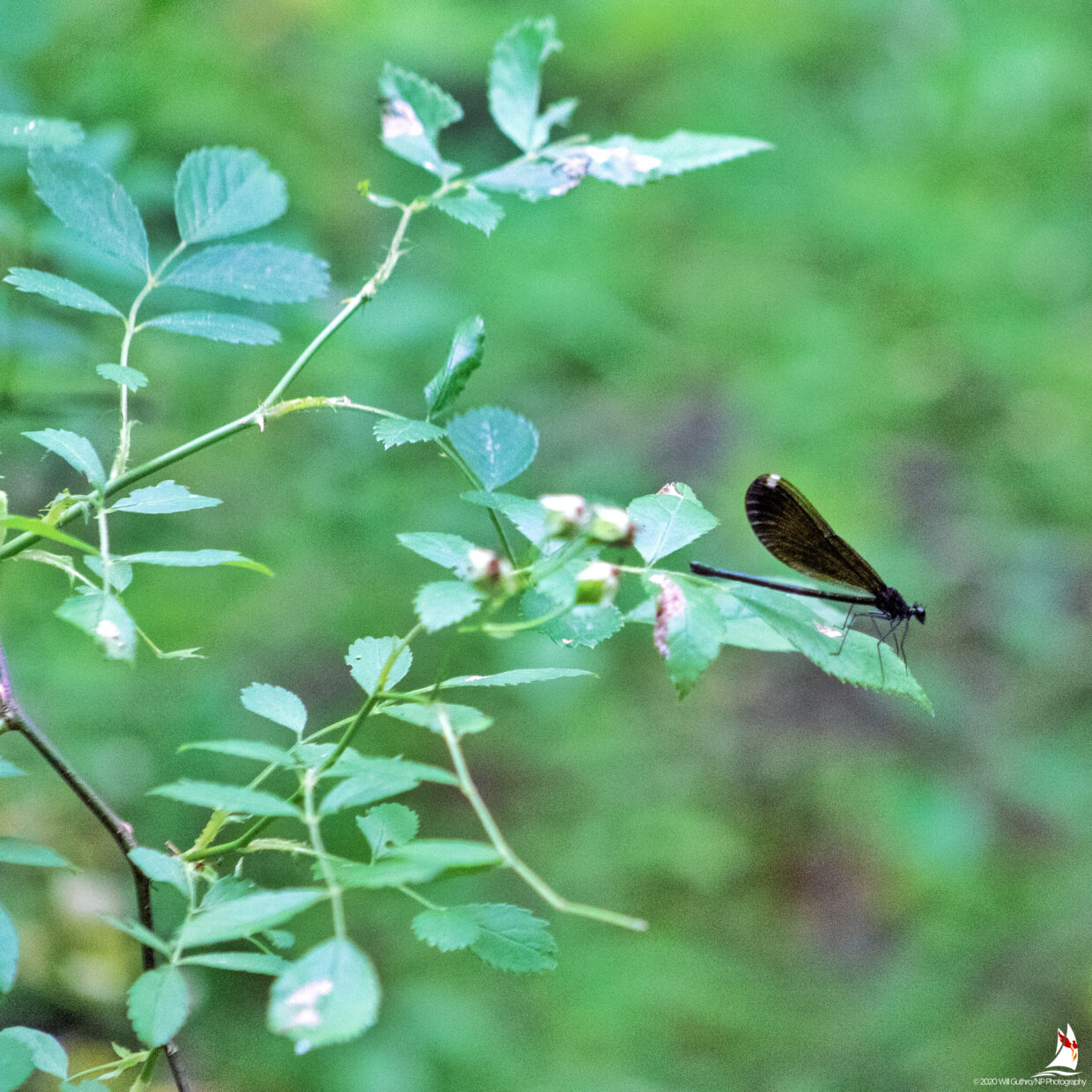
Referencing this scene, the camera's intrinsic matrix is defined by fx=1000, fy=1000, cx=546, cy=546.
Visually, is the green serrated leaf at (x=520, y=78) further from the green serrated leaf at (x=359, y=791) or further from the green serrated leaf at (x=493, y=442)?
the green serrated leaf at (x=359, y=791)

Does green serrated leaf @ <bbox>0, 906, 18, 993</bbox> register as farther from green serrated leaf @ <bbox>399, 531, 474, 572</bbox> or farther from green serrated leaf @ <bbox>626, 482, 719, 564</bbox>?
green serrated leaf @ <bbox>626, 482, 719, 564</bbox>

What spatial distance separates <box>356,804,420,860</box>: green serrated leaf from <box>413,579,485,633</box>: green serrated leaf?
18 cm

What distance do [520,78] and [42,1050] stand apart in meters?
0.74

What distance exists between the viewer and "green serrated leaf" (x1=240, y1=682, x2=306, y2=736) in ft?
1.93

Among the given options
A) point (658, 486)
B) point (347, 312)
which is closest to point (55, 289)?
point (347, 312)

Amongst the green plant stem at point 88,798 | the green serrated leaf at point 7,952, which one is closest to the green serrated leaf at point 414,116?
the green plant stem at point 88,798

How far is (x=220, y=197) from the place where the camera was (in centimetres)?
74

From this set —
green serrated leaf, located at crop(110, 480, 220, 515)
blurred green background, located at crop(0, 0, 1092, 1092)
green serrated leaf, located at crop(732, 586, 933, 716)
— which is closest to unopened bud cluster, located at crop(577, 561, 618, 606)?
green serrated leaf, located at crop(732, 586, 933, 716)

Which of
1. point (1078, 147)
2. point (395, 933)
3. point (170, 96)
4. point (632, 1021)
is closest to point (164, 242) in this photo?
point (170, 96)

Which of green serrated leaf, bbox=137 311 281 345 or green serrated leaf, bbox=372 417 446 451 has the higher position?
green serrated leaf, bbox=137 311 281 345

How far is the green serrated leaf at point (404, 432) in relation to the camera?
1.84 ft

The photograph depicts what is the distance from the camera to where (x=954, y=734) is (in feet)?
8.11

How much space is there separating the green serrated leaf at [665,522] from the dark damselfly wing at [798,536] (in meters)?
0.21

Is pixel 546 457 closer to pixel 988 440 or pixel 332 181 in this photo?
pixel 332 181
